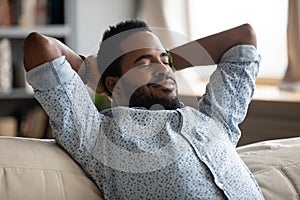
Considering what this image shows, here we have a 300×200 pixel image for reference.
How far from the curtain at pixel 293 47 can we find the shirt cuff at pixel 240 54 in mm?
1305

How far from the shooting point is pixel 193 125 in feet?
4.42

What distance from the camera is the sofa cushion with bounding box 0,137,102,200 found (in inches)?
45.6

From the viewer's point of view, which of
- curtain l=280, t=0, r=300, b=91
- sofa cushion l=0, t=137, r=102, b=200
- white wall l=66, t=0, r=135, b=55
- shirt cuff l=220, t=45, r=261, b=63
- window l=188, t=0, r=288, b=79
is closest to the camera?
sofa cushion l=0, t=137, r=102, b=200

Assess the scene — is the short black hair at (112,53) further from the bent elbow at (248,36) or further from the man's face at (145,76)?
the bent elbow at (248,36)

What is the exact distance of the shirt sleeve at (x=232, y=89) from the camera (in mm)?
1419

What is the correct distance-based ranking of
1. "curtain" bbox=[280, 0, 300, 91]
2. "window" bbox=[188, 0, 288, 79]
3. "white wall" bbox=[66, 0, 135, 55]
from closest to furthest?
1. "curtain" bbox=[280, 0, 300, 91]
2. "window" bbox=[188, 0, 288, 79]
3. "white wall" bbox=[66, 0, 135, 55]

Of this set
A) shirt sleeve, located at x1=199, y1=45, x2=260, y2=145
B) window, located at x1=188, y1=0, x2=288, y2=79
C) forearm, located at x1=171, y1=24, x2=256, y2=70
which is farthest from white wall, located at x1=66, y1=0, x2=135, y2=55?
shirt sleeve, located at x1=199, y1=45, x2=260, y2=145

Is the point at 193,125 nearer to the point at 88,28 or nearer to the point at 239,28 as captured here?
the point at 239,28

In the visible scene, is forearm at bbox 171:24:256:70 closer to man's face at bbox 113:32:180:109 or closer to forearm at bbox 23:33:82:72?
man's face at bbox 113:32:180:109

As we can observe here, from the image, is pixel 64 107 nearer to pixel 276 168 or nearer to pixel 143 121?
pixel 143 121

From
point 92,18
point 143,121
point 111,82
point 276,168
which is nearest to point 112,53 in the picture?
point 111,82

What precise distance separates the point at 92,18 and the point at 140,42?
6.54 ft

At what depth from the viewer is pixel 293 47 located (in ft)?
9.11

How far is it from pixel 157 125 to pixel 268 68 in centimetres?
186
